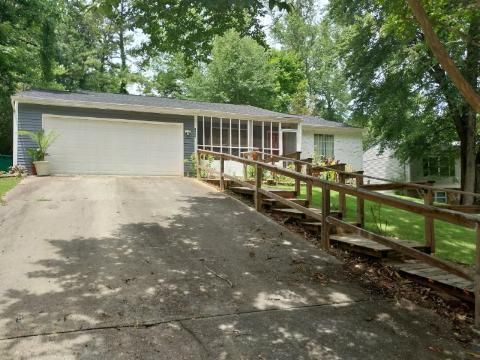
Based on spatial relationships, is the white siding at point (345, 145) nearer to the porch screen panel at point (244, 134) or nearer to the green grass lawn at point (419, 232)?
the porch screen panel at point (244, 134)

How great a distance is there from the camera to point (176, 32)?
290 inches

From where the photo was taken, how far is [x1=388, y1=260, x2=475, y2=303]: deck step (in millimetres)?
4188

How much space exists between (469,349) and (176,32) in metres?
6.48

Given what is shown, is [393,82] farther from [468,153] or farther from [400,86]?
[468,153]

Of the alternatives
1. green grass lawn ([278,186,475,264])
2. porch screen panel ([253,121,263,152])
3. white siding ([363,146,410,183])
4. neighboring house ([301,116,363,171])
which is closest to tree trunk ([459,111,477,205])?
neighboring house ([301,116,363,171])

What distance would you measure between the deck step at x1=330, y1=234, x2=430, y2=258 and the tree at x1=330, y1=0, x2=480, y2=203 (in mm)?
12384

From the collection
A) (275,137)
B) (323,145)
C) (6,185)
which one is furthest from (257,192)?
(323,145)

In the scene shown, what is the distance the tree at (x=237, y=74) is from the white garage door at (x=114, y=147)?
15.3 m

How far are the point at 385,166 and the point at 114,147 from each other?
20.0 meters

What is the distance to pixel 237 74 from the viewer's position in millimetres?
30469

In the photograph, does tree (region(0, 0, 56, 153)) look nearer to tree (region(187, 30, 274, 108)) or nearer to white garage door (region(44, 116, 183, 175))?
white garage door (region(44, 116, 183, 175))

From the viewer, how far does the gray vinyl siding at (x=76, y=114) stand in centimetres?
1420

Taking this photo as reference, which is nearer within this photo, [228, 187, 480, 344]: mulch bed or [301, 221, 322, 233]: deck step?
[228, 187, 480, 344]: mulch bed

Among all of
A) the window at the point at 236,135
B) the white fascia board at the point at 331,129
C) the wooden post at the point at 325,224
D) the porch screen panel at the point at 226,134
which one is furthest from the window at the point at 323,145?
the wooden post at the point at 325,224
